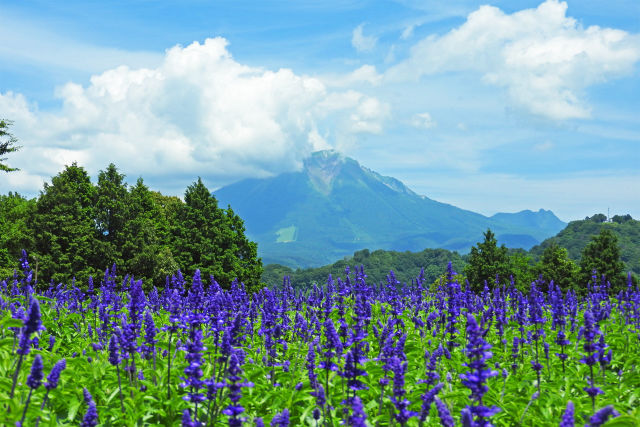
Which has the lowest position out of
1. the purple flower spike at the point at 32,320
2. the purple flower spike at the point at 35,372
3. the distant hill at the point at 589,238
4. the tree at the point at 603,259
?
the purple flower spike at the point at 35,372

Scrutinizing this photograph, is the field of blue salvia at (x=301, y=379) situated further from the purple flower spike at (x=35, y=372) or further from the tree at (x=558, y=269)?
the tree at (x=558, y=269)

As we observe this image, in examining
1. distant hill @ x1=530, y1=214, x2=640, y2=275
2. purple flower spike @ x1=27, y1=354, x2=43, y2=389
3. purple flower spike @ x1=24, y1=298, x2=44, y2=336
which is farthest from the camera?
distant hill @ x1=530, y1=214, x2=640, y2=275

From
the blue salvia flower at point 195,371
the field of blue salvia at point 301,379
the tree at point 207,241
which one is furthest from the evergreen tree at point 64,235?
the blue salvia flower at point 195,371

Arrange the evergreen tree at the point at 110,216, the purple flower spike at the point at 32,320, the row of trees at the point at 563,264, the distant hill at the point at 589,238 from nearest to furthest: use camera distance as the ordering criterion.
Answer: the purple flower spike at the point at 32,320 → the evergreen tree at the point at 110,216 → the row of trees at the point at 563,264 → the distant hill at the point at 589,238

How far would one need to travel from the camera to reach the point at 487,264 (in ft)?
143

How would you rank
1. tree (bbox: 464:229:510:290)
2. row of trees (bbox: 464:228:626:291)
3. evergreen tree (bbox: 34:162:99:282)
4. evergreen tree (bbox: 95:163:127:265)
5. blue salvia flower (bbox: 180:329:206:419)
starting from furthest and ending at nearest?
1. tree (bbox: 464:229:510:290)
2. row of trees (bbox: 464:228:626:291)
3. evergreen tree (bbox: 95:163:127:265)
4. evergreen tree (bbox: 34:162:99:282)
5. blue salvia flower (bbox: 180:329:206:419)

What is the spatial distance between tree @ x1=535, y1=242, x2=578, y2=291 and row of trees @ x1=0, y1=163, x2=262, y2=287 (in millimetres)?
27348

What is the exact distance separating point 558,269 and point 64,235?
139ft

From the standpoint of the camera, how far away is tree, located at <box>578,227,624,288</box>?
138ft

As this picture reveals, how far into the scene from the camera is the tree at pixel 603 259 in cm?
4203

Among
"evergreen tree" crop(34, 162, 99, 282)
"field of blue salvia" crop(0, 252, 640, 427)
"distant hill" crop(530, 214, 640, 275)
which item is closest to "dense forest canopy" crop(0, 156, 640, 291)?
"evergreen tree" crop(34, 162, 99, 282)

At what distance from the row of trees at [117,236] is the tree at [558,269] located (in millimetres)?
27348

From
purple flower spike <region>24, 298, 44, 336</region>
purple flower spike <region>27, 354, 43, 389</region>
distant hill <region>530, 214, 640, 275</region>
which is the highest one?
distant hill <region>530, 214, 640, 275</region>

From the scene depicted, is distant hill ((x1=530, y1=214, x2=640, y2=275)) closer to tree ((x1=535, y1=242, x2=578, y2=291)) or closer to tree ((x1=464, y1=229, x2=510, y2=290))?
tree ((x1=535, y1=242, x2=578, y2=291))
